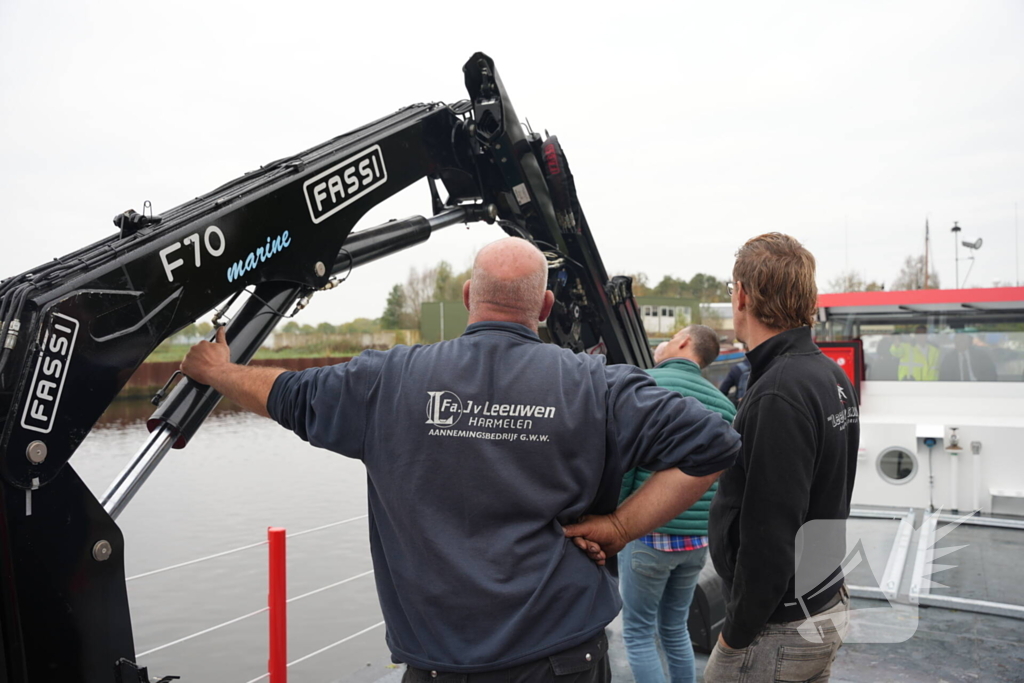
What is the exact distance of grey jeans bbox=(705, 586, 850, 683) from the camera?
2.04 m

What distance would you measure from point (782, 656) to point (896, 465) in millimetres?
5149

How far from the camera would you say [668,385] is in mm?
3391

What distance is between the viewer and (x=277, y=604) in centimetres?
392

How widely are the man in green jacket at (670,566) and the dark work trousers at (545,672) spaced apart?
1414 millimetres

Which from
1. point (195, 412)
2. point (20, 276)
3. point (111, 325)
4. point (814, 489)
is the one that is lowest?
point (814, 489)

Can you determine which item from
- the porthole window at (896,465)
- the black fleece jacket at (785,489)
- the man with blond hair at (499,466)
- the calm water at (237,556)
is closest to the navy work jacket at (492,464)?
the man with blond hair at (499,466)

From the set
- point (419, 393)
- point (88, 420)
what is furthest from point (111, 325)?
point (419, 393)

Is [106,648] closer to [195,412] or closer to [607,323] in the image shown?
[195,412]

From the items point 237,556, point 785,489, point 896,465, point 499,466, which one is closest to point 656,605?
point 785,489

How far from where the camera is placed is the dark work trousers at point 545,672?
1833 millimetres

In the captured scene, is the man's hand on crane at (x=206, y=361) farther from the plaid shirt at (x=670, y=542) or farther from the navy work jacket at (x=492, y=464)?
the plaid shirt at (x=670, y=542)

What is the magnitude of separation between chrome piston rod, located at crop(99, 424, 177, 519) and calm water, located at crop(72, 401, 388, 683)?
A: 192 centimetres

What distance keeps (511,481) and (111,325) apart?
3.22ft

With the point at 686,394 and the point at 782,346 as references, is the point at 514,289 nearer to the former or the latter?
the point at 782,346
